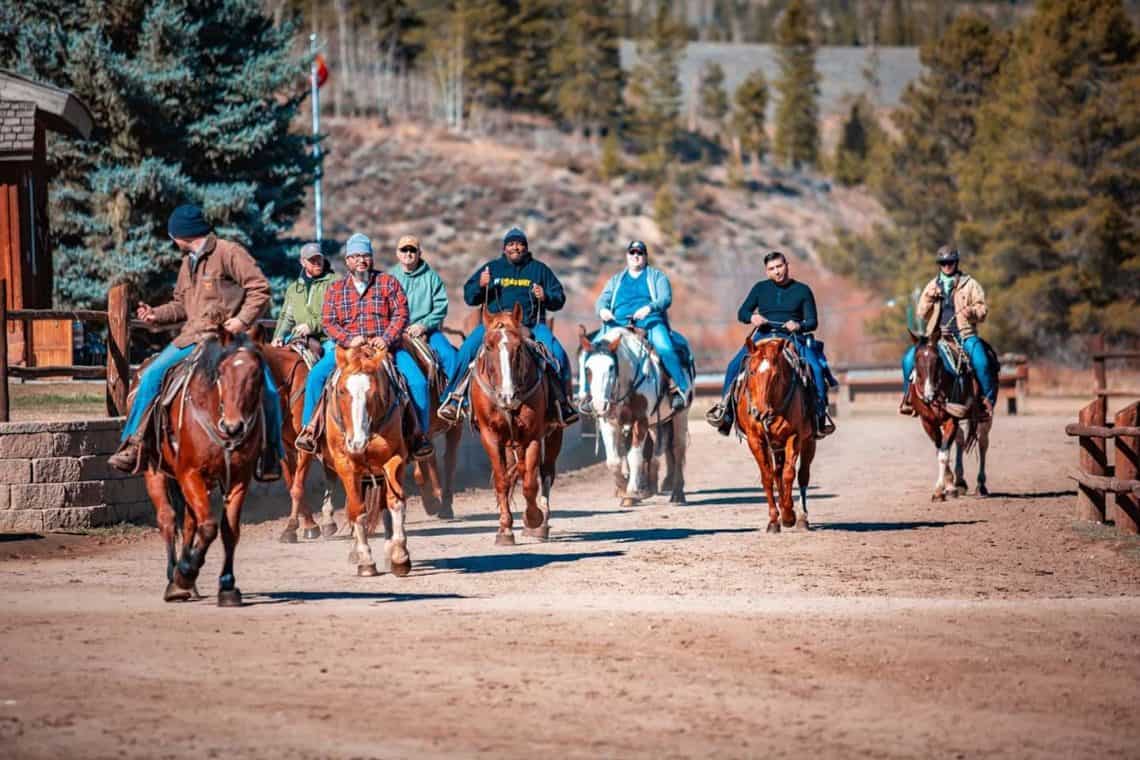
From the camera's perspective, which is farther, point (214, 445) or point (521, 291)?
point (521, 291)

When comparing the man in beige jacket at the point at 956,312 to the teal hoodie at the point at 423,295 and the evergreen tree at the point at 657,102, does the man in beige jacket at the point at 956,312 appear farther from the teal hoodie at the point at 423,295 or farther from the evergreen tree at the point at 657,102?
the evergreen tree at the point at 657,102

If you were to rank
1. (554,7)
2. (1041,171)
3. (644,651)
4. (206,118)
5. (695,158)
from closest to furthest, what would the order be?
(644,651)
(206,118)
(1041,171)
(695,158)
(554,7)

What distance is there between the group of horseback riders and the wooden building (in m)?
10.1

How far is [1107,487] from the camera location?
17.2 metres

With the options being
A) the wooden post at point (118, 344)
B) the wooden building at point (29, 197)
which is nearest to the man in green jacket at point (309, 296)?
the wooden post at point (118, 344)

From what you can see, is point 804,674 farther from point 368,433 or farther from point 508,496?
point 508,496

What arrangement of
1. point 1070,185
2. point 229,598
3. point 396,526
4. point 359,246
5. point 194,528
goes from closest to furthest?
point 229,598 → point 194,528 → point 396,526 → point 359,246 → point 1070,185

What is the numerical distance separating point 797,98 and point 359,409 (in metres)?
115

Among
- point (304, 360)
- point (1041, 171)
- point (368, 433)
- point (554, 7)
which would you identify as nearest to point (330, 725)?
point (368, 433)

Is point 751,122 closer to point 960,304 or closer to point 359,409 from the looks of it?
point 960,304

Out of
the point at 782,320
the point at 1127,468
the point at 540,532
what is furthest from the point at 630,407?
the point at 1127,468

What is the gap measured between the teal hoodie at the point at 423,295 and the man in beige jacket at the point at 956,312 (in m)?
6.36

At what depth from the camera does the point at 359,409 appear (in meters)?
13.9

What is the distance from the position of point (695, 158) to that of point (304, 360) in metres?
102
